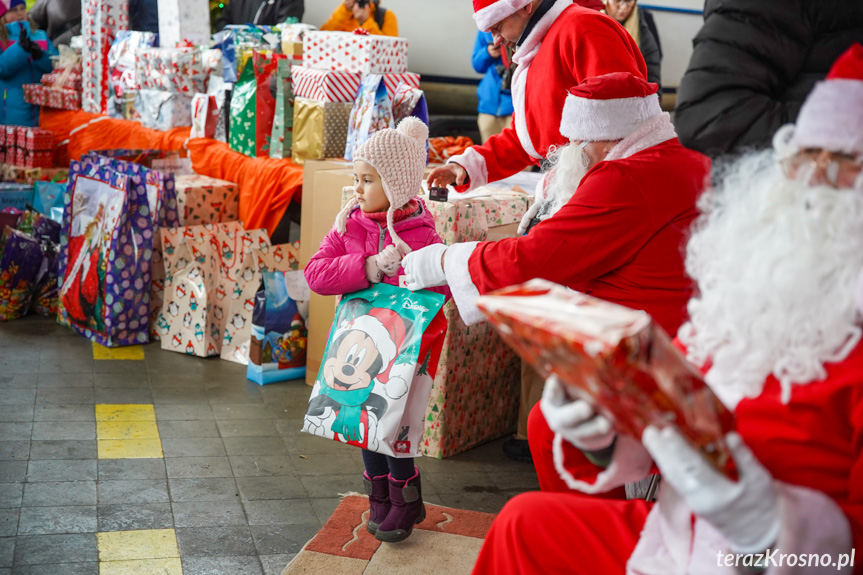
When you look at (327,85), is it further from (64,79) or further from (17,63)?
(17,63)

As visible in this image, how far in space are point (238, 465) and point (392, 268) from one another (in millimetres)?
1097

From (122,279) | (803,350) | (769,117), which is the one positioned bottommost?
(122,279)

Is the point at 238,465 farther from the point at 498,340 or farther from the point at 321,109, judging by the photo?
the point at 321,109

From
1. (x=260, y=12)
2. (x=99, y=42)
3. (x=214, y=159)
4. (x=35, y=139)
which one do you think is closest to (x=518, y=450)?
(x=214, y=159)

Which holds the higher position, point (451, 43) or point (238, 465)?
point (451, 43)

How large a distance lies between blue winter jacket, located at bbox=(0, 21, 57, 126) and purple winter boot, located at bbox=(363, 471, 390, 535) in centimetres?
542

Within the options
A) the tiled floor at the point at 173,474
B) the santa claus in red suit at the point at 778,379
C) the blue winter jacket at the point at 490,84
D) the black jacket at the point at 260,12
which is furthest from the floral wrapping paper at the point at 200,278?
the santa claus in red suit at the point at 778,379

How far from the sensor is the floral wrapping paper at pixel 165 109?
519 centimetres

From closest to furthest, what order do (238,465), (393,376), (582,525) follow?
1. (582,525)
2. (393,376)
3. (238,465)

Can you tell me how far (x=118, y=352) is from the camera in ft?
12.8

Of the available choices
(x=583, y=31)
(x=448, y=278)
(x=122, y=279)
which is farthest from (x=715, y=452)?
(x=122, y=279)

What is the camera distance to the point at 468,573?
231cm

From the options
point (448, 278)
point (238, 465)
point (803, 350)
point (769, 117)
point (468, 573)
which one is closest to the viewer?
point (803, 350)

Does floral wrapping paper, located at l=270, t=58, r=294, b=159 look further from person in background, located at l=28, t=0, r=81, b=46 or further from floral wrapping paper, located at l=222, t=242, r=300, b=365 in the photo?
person in background, located at l=28, t=0, r=81, b=46
